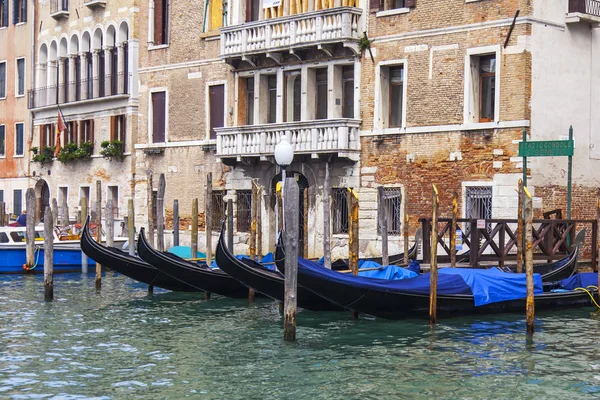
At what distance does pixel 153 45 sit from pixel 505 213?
8118 millimetres

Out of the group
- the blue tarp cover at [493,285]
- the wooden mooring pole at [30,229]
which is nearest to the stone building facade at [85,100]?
the wooden mooring pole at [30,229]

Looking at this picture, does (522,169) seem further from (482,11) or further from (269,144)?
(269,144)

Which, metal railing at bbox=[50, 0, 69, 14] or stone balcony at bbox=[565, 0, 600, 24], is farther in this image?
metal railing at bbox=[50, 0, 69, 14]

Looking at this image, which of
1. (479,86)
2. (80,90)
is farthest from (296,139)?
(80,90)

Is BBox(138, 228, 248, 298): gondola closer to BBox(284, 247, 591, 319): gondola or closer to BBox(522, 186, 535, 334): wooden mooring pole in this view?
BBox(284, 247, 591, 319): gondola

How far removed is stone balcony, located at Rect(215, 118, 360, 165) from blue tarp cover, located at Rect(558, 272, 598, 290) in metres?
5.09

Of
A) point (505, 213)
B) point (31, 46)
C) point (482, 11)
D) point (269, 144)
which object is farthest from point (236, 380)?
point (31, 46)

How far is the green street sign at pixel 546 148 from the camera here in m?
12.9

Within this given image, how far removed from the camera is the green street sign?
12852 mm

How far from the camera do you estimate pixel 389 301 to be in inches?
442

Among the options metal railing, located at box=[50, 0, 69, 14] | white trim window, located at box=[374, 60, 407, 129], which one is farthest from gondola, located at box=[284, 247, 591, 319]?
metal railing, located at box=[50, 0, 69, 14]

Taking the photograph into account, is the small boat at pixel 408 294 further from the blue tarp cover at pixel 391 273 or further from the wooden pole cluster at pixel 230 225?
the wooden pole cluster at pixel 230 225

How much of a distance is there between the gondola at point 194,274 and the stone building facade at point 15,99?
11419 mm

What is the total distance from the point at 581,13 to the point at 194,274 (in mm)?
6260
